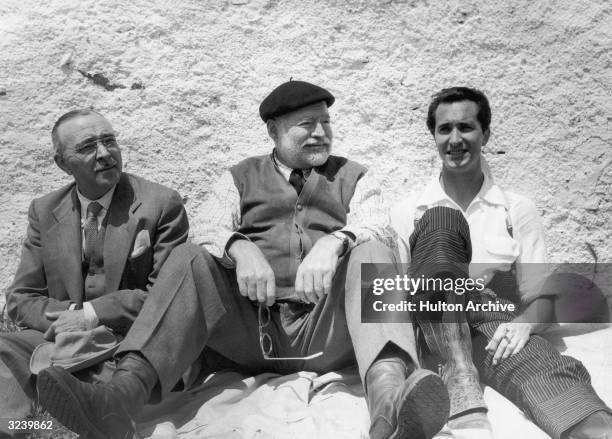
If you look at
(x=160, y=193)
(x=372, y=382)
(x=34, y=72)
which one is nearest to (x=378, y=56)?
(x=160, y=193)

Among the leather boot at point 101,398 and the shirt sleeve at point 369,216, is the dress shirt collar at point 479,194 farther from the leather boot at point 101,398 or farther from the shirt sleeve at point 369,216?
the leather boot at point 101,398

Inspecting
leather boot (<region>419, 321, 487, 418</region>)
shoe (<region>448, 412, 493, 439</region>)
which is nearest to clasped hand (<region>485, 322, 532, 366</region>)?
leather boot (<region>419, 321, 487, 418</region>)

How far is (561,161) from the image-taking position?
4984 mm

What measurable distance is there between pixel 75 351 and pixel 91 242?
0.62 m

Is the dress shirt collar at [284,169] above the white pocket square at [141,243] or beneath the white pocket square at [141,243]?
above

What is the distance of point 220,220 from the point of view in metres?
4.00

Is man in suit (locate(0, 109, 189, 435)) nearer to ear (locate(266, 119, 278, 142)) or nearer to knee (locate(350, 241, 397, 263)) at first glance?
ear (locate(266, 119, 278, 142))

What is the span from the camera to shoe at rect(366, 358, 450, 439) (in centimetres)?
283

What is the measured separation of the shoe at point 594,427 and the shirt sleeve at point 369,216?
113cm

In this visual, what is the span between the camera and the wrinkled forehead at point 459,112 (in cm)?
419

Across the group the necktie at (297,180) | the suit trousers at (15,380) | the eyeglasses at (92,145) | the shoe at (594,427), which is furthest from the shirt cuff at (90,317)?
the shoe at (594,427)

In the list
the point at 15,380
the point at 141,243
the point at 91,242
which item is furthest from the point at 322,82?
the point at 15,380

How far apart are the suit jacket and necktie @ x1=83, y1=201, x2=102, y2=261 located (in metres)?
0.04

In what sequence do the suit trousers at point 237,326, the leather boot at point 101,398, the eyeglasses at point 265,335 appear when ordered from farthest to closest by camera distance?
the eyeglasses at point 265,335 → the suit trousers at point 237,326 → the leather boot at point 101,398
